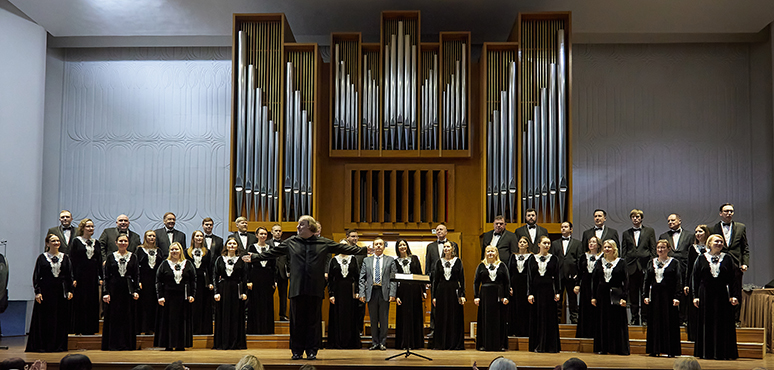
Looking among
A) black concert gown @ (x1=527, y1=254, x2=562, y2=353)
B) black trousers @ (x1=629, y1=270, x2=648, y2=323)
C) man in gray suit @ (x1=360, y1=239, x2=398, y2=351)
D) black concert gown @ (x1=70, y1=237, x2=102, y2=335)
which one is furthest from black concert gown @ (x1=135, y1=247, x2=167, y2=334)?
black trousers @ (x1=629, y1=270, x2=648, y2=323)

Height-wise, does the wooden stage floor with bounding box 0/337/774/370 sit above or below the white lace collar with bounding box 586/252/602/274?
below

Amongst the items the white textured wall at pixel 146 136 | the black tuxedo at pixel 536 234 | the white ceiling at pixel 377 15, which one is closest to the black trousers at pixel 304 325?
the black tuxedo at pixel 536 234

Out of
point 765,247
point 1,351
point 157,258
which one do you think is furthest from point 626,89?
point 1,351

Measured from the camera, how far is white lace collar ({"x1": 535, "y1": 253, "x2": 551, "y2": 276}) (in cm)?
737

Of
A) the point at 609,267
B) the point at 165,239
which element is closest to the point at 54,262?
the point at 165,239

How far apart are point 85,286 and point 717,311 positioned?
6.22 meters

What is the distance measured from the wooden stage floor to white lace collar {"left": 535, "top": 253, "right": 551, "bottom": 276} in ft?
2.70

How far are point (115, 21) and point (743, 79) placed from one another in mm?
8535

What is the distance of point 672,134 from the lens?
32.7 ft

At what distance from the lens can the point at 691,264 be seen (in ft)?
23.1

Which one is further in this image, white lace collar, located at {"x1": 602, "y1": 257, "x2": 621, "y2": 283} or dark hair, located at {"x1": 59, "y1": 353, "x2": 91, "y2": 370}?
white lace collar, located at {"x1": 602, "y1": 257, "x2": 621, "y2": 283}

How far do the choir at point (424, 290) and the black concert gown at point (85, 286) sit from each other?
0.01 meters

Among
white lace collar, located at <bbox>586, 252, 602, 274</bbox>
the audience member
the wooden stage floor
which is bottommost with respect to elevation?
the wooden stage floor

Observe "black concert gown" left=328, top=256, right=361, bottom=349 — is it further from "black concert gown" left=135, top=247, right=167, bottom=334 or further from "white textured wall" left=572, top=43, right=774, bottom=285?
"white textured wall" left=572, top=43, right=774, bottom=285
